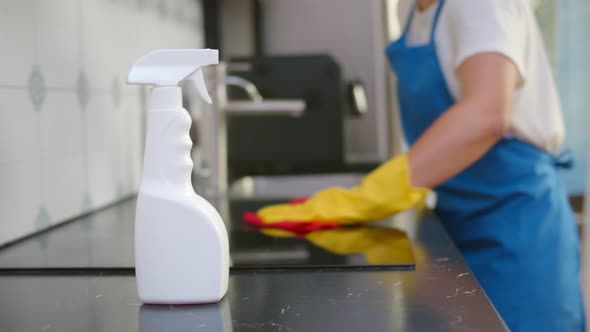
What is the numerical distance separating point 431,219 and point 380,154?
140 centimetres

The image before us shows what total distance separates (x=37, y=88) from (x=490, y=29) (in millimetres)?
782

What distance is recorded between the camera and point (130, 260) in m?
0.95

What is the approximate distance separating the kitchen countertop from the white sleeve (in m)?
0.41

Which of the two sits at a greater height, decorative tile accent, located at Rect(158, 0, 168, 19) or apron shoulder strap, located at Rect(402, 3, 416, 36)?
decorative tile accent, located at Rect(158, 0, 168, 19)

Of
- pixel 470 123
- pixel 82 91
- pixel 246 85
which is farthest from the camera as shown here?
pixel 246 85

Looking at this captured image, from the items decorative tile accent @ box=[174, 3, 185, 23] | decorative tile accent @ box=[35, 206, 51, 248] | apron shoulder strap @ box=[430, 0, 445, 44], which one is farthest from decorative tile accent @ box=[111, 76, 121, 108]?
apron shoulder strap @ box=[430, 0, 445, 44]

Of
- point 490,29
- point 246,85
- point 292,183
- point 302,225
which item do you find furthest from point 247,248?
point 292,183

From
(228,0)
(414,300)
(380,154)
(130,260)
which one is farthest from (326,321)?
(228,0)

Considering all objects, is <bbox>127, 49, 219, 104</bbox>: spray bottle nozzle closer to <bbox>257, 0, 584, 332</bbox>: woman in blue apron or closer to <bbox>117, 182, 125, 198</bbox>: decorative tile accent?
<bbox>257, 0, 584, 332</bbox>: woman in blue apron

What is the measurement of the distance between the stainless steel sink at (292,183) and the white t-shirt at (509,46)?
27.5 inches

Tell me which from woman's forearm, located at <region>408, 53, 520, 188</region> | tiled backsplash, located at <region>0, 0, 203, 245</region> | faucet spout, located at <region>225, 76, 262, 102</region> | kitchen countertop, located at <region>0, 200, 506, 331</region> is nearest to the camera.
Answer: kitchen countertop, located at <region>0, 200, 506, 331</region>

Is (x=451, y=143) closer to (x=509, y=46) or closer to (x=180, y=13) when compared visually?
(x=509, y=46)

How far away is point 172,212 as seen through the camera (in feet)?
2.29

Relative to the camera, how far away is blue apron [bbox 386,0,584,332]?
134 cm
